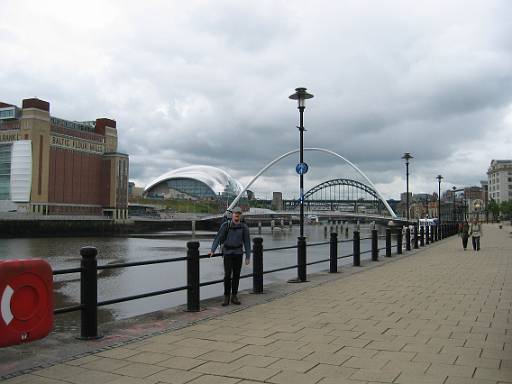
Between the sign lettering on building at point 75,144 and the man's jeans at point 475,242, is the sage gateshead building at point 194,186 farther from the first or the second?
the man's jeans at point 475,242

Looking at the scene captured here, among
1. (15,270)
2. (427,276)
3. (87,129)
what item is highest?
(87,129)

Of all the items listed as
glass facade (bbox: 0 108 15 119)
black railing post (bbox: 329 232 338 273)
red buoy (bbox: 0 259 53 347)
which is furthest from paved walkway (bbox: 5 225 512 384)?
glass facade (bbox: 0 108 15 119)

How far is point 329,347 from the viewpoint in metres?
5.92

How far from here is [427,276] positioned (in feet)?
44.4

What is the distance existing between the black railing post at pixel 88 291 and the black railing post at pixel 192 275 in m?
2.00

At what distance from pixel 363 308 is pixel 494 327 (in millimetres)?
2121

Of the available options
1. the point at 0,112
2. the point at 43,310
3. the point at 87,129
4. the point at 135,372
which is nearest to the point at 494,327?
the point at 135,372

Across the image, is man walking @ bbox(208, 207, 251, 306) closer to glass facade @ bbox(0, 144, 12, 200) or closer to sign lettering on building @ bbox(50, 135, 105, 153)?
glass facade @ bbox(0, 144, 12, 200)

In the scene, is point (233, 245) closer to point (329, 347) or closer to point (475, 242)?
point (329, 347)

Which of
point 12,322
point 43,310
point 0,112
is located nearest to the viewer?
point 12,322

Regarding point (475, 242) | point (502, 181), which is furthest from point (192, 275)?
point (502, 181)

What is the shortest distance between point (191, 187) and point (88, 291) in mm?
177083

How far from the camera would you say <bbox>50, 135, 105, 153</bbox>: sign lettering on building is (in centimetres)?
10381

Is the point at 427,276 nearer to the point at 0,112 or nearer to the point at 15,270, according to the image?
the point at 15,270
